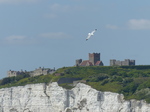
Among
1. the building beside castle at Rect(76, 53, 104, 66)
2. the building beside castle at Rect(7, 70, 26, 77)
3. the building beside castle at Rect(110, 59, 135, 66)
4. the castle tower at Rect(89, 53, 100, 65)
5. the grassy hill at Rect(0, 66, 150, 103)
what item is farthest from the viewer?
the building beside castle at Rect(7, 70, 26, 77)

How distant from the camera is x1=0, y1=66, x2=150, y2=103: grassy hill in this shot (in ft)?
276

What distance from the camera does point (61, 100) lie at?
290 feet

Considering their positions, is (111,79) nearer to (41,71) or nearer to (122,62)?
(122,62)

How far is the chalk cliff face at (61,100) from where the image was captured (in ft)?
271

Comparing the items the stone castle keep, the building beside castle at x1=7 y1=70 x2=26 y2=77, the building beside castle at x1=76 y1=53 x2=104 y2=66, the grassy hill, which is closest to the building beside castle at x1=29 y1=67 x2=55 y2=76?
the stone castle keep

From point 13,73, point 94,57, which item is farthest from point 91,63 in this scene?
point 13,73

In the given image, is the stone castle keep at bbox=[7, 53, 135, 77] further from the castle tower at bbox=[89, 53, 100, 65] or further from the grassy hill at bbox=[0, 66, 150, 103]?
the grassy hill at bbox=[0, 66, 150, 103]

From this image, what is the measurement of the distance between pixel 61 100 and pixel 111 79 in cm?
618

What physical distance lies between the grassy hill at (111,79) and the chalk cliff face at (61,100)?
37.2 inches

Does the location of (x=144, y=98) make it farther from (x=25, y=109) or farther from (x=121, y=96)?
(x=25, y=109)

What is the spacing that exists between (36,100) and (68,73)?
27.1ft

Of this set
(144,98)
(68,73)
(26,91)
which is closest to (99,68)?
(68,73)

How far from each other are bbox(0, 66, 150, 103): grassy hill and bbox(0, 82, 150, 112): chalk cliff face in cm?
94

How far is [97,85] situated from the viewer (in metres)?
87.1
